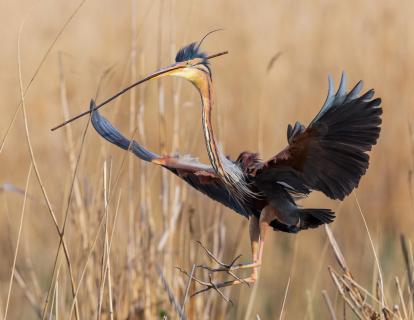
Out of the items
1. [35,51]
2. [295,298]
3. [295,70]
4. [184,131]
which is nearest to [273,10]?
[295,70]

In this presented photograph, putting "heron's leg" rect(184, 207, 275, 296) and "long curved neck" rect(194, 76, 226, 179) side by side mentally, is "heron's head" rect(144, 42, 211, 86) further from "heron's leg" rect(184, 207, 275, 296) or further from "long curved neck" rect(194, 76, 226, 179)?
"heron's leg" rect(184, 207, 275, 296)

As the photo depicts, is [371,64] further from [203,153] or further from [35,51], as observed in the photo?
[35,51]

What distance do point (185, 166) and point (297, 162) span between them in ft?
0.83

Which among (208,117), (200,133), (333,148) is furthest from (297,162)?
(200,133)

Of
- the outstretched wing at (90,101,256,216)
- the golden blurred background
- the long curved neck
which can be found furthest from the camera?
the golden blurred background

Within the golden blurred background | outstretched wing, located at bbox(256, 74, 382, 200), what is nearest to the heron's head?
outstretched wing, located at bbox(256, 74, 382, 200)

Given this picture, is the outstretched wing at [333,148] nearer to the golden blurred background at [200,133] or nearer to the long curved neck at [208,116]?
the long curved neck at [208,116]

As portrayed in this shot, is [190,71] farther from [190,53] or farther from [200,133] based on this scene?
[200,133]

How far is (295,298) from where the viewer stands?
4277mm

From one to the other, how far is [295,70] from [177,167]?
3.97m

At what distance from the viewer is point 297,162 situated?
1639 mm

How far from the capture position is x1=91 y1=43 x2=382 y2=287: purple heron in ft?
5.16

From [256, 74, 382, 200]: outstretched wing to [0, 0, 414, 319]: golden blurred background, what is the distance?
1144 mm

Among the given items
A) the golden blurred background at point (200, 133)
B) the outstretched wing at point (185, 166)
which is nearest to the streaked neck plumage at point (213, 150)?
the outstretched wing at point (185, 166)
